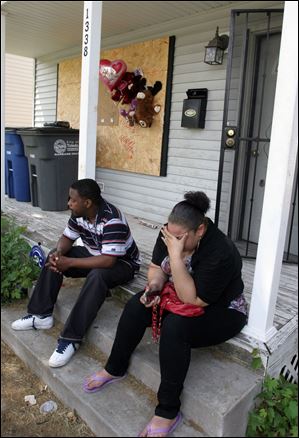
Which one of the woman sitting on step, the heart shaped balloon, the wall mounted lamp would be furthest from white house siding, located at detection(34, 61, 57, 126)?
the woman sitting on step

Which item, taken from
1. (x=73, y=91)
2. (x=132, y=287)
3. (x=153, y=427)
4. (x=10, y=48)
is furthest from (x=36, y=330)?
(x=10, y=48)

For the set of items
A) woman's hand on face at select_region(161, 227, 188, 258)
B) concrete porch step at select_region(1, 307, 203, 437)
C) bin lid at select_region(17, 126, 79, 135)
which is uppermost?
bin lid at select_region(17, 126, 79, 135)

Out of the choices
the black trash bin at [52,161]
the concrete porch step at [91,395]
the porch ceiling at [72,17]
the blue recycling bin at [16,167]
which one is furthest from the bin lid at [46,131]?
the concrete porch step at [91,395]

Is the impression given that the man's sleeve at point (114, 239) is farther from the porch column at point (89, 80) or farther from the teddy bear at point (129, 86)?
the teddy bear at point (129, 86)

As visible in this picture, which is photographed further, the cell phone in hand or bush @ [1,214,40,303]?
bush @ [1,214,40,303]

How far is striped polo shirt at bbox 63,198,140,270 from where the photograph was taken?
2.55m

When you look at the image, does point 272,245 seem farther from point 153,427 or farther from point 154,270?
point 153,427

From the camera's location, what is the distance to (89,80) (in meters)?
2.98

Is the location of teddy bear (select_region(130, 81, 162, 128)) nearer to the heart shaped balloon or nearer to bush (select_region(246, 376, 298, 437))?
the heart shaped balloon

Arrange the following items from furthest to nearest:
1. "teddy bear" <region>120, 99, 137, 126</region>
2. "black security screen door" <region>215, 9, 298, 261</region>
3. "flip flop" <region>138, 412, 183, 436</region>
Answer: "teddy bear" <region>120, 99, 137, 126</region> < "black security screen door" <region>215, 9, 298, 261</region> < "flip flop" <region>138, 412, 183, 436</region>

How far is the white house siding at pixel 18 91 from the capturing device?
1139cm

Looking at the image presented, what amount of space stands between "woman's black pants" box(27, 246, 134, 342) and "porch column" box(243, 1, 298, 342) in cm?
85

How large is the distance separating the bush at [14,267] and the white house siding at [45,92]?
14.0ft

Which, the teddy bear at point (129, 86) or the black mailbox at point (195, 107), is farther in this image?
the teddy bear at point (129, 86)
